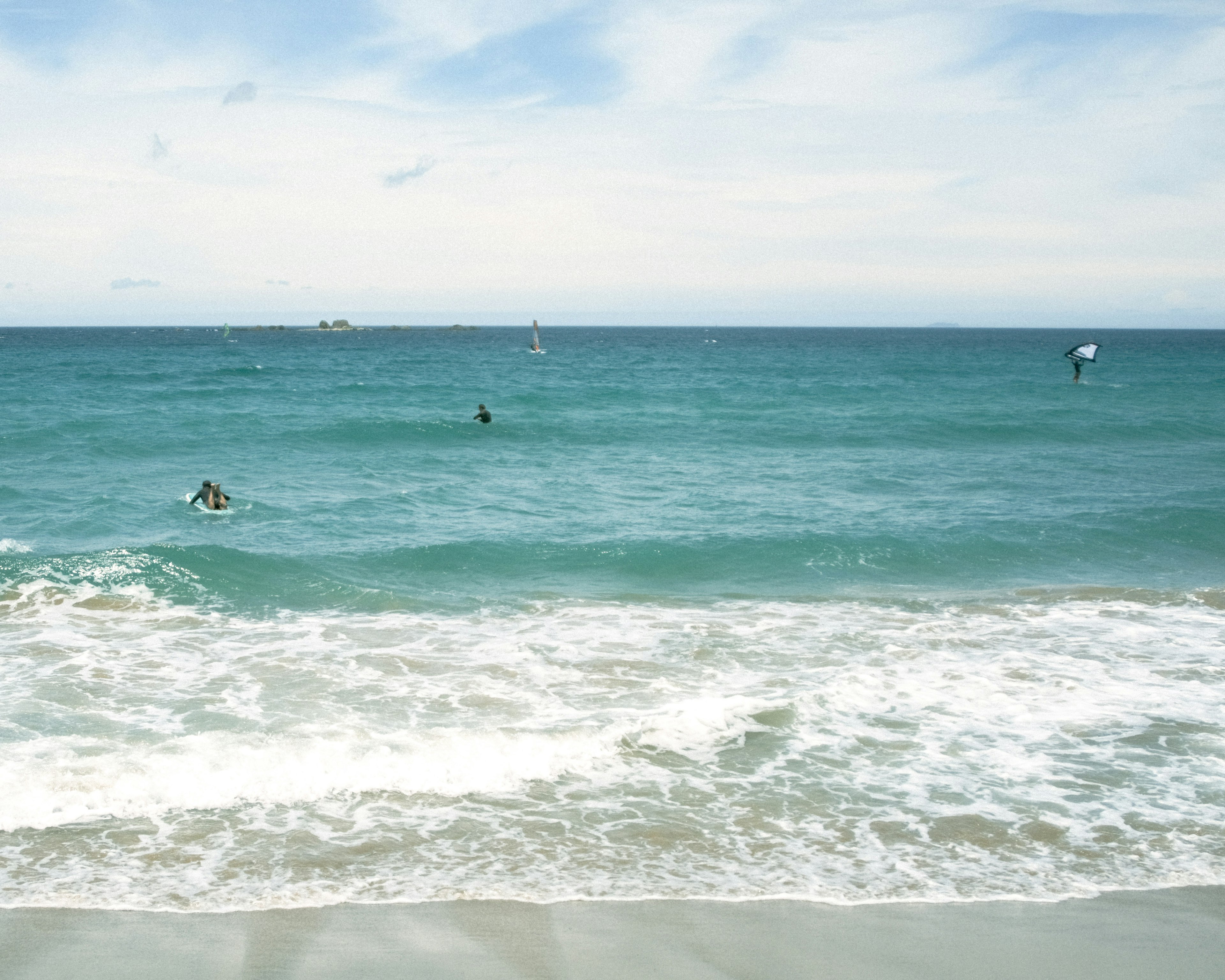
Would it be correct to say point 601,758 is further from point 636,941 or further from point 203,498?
point 203,498

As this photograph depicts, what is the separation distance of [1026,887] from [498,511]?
13.8 meters

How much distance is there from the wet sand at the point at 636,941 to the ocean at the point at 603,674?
205 millimetres

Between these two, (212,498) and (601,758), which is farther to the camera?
(212,498)

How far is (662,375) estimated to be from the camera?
56812mm

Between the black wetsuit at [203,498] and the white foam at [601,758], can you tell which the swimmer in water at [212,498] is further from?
the white foam at [601,758]

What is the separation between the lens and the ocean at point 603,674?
6.52 metres

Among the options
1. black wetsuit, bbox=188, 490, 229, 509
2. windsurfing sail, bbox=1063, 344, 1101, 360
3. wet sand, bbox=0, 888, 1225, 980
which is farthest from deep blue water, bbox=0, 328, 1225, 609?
wet sand, bbox=0, 888, 1225, 980

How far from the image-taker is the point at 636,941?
18.3 ft

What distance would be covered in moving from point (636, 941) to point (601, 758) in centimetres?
259

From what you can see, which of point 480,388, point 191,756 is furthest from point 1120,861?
point 480,388

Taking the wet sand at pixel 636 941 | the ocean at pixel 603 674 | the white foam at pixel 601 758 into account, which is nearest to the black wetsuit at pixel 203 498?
the ocean at pixel 603 674

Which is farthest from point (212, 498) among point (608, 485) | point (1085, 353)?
point (1085, 353)

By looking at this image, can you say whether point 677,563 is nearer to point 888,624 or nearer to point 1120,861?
point 888,624

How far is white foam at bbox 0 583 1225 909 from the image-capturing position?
20.7 ft
